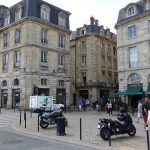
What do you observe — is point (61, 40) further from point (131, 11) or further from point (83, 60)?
point (131, 11)

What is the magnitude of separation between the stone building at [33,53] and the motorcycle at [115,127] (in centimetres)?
2239

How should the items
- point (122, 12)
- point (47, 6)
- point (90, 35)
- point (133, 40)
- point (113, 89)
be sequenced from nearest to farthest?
point (133, 40)
point (122, 12)
point (47, 6)
point (90, 35)
point (113, 89)

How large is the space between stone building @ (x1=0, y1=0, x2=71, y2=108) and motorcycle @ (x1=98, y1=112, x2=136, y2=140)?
22.4 metres

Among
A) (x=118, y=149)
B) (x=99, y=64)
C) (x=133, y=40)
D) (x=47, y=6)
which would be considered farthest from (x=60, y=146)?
(x=99, y=64)

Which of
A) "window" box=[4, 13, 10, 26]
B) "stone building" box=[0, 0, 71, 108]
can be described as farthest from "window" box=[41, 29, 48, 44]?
"window" box=[4, 13, 10, 26]

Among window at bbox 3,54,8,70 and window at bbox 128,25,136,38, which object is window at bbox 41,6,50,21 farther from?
window at bbox 128,25,136,38

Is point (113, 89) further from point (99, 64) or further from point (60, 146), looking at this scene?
point (60, 146)

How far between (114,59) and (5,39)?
22.4 meters

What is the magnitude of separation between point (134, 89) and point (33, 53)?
43.4ft

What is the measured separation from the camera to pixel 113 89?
50.2 meters

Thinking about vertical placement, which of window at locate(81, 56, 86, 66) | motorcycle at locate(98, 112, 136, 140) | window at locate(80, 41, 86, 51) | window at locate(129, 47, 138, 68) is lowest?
motorcycle at locate(98, 112, 136, 140)

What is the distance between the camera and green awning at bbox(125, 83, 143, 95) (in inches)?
1165

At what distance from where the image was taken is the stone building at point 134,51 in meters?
29.9

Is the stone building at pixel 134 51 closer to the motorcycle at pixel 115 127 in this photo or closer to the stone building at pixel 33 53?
the stone building at pixel 33 53
